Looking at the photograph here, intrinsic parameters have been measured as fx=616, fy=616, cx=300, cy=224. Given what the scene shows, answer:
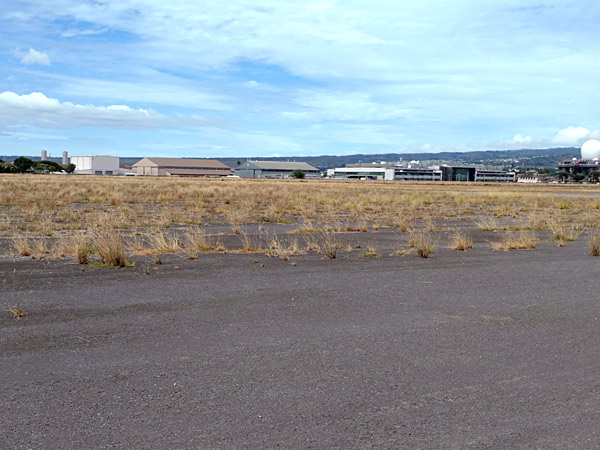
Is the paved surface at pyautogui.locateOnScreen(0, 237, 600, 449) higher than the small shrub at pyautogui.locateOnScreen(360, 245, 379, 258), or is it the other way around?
the small shrub at pyautogui.locateOnScreen(360, 245, 379, 258)

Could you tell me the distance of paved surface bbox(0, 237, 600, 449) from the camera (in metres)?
4.79

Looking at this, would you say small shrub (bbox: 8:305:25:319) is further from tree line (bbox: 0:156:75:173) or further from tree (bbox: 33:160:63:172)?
tree (bbox: 33:160:63:172)

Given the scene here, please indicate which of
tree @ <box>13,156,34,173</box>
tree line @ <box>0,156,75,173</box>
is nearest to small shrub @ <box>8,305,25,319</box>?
tree line @ <box>0,156,75,173</box>

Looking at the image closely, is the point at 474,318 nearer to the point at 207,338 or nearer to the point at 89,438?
the point at 207,338

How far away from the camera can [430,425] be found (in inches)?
194

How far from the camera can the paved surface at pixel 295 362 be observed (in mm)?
4785

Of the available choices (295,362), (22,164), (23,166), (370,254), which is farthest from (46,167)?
(295,362)

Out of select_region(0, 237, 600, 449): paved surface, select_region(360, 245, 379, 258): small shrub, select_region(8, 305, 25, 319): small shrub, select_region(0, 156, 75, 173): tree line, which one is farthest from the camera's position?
select_region(0, 156, 75, 173): tree line

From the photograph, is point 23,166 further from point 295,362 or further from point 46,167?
point 295,362

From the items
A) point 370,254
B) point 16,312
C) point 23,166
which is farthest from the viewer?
point 23,166

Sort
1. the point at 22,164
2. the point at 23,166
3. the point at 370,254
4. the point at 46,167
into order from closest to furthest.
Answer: the point at 370,254 < the point at 23,166 < the point at 22,164 < the point at 46,167

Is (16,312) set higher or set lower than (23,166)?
lower

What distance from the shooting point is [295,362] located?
6.44m

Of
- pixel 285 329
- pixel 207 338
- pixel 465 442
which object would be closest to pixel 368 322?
pixel 285 329
